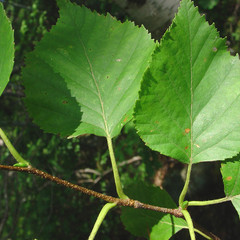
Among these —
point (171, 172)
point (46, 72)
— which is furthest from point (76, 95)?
point (171, 172)

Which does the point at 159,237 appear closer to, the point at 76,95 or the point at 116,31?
the point at 76,95

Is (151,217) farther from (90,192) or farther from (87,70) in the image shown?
(87,70)

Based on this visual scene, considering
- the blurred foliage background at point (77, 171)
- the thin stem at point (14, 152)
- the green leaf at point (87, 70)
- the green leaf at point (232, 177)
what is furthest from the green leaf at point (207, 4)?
the thin stem at point (14, 152)

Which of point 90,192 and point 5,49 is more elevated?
point 5,49

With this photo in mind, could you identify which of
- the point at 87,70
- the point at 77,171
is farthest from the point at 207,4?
the point at 87,70

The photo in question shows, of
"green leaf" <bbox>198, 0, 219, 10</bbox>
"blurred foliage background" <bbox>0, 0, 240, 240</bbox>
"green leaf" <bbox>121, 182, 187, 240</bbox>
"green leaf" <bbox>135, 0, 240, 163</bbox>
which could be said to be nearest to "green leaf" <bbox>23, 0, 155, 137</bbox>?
"green leaf" <bbox>135, 0, 240, 163</bbox>

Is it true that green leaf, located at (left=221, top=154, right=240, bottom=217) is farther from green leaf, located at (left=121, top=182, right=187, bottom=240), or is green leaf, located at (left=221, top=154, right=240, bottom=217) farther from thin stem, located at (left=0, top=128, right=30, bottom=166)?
thin stem, located at (left=0, top=128, right=30, bottom=166)
